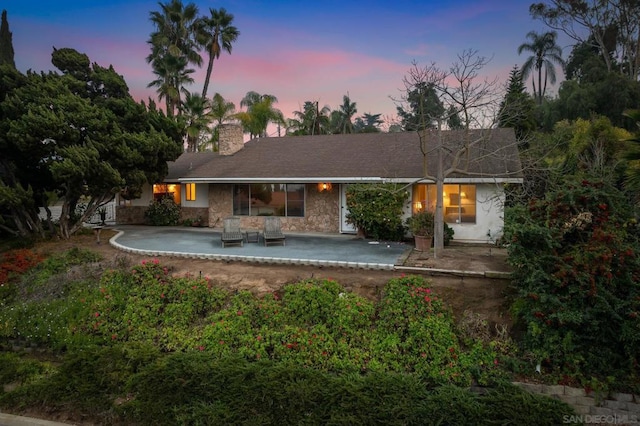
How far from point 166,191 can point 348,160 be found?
9027 mm

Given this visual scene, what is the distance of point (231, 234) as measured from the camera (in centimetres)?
1154

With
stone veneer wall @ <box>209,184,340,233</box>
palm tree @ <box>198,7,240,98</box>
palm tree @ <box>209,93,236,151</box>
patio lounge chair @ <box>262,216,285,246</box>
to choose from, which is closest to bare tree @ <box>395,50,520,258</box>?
patio lounge chair @ <box>262,216,285,246</box>

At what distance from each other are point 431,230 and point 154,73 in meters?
25.2

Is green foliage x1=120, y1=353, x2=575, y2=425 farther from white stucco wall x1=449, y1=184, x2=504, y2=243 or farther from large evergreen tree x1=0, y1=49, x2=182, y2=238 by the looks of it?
large evergreen tree x1=0, y1=49, x2=182, y2=238

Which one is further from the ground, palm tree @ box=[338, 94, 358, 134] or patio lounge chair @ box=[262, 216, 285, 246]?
palm tree @ box=[338, 94, 358, 134]

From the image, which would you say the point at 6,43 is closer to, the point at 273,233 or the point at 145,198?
the point at 145,198

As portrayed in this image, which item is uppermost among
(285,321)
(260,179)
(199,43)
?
(199,43)

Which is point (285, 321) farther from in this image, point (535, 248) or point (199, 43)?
point (199, 43)

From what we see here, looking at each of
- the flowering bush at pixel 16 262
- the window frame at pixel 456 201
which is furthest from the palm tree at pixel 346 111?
the flowering bush at pixel 16 262

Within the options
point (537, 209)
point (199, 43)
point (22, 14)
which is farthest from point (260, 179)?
point (199, 43)

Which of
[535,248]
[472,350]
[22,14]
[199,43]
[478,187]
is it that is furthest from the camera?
[199,43]

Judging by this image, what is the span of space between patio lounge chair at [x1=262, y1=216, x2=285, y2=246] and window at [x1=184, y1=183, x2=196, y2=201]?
20.2 feet

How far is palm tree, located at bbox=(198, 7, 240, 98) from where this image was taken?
28844mm

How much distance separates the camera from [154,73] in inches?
1066
